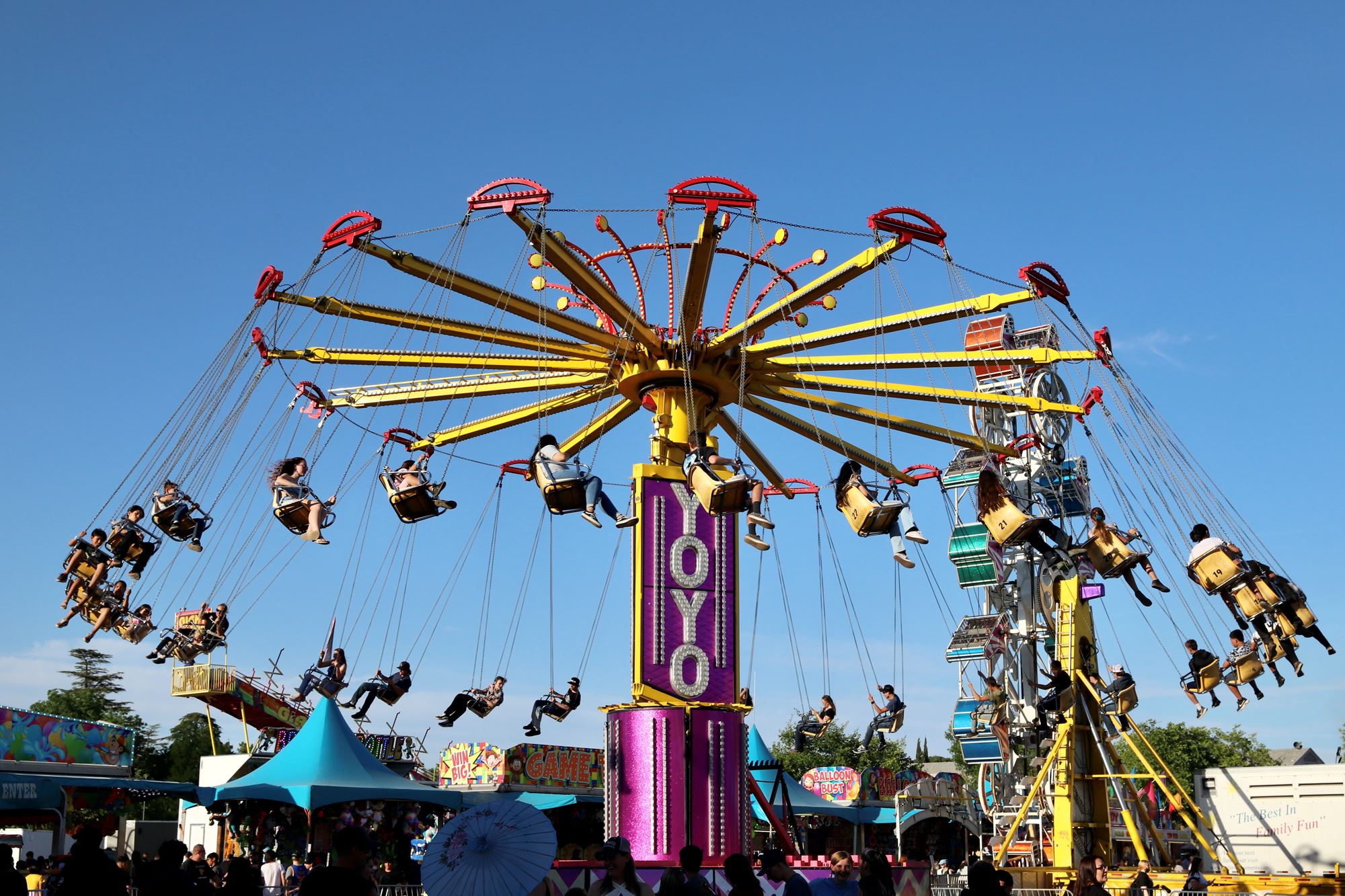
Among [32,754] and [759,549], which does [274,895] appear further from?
[32,754]

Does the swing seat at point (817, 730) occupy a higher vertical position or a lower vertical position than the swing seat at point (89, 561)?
lower

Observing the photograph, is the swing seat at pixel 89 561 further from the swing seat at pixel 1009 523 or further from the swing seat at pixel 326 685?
the swing seat at pixel 1009 523

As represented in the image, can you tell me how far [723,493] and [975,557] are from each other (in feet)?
58.4

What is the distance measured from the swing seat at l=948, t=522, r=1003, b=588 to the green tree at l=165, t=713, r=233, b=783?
4006 centimetres

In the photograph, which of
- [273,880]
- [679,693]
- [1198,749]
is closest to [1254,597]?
[679,693]

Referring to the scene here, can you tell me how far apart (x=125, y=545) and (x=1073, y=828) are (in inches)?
578

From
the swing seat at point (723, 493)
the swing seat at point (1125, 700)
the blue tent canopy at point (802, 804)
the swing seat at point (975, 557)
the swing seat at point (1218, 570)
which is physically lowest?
the blue tent canopy at point (802, 804)

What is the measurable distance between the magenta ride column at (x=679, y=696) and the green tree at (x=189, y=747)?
156 feet

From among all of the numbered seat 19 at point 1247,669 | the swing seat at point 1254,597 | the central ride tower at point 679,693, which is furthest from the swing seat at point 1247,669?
the central ride tower at point 679,693

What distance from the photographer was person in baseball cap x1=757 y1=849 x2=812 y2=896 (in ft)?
22.9

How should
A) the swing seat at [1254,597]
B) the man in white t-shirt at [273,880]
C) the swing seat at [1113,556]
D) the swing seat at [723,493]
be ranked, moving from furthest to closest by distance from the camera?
the swing seat at [1113,556] → the swing seat at [1254,597] → the man in white t-shirt at [273,880] → the swing seat at [723,493]

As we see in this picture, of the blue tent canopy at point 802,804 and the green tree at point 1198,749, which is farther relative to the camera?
the green tree at point 1198,749

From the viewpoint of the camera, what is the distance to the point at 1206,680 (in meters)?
19.8

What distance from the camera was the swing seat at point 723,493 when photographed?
50.5ft
